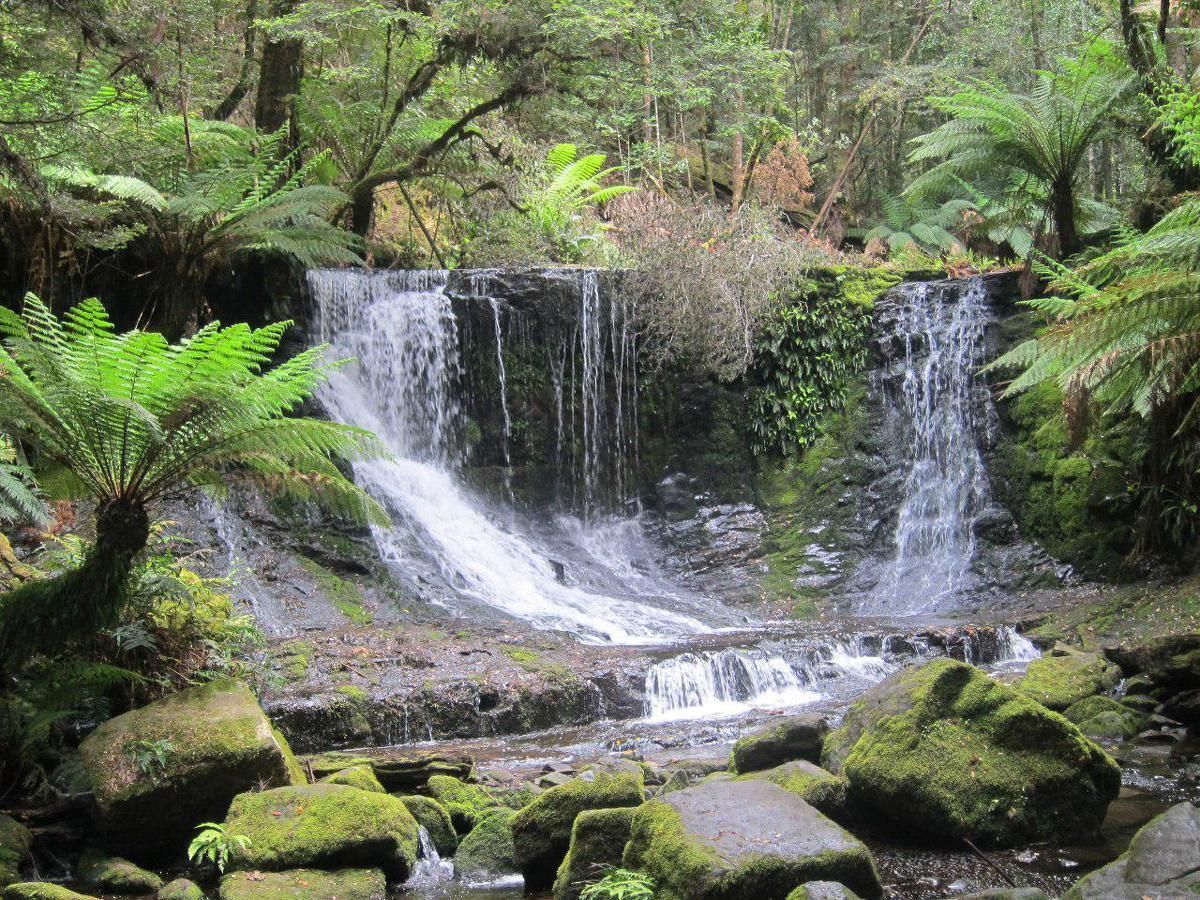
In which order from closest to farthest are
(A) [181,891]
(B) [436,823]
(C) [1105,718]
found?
(A) [181,891], (B) [436,823], (C) [1105,718]

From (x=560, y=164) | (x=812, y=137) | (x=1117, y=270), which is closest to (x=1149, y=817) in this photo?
(x=1117, y=270)

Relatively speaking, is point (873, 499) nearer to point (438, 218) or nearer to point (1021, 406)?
point (1021, 406)

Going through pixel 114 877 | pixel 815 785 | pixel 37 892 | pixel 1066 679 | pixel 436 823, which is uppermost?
pixel 37 892

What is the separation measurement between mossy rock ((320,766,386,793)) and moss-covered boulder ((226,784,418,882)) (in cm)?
38

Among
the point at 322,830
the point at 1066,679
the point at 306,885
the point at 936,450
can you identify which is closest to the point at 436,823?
the point at 322,830

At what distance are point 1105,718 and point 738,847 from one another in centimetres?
350

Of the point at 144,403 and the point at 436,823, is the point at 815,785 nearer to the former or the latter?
the point at 436,823

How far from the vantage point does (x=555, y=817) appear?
4.32 m

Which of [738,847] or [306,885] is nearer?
[738,847]

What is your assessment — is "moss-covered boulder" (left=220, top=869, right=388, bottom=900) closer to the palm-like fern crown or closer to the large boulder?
the palm-like fern crown

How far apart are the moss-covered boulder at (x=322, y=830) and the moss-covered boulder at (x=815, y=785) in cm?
155

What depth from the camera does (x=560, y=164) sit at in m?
15.2

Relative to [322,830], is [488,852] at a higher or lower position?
lower

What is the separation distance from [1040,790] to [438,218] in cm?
1140
